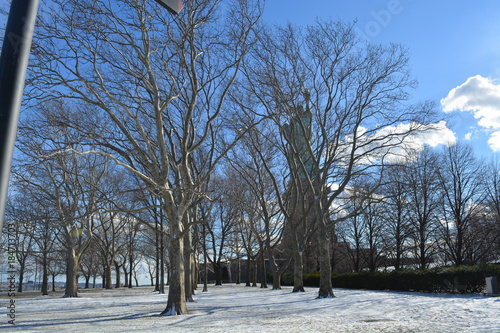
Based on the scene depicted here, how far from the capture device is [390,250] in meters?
39.2

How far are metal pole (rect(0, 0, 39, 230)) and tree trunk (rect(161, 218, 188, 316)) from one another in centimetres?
1226

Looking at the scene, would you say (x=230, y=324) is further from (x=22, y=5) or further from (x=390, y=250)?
(x=390, y=250)

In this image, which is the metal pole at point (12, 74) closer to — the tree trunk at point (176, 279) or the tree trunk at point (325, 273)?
the tree trunk at point (176, 279)

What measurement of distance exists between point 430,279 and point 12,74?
23.9 m

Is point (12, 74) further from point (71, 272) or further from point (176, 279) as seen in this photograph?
point (71, 272)

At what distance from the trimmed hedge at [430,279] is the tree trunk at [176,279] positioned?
14361 millimetres

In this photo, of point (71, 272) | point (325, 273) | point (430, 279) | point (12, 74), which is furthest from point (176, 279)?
point (71, 272)

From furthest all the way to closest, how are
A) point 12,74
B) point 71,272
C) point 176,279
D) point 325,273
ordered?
point 71,272 < point 325,273 < point 176,279 < point 12,74

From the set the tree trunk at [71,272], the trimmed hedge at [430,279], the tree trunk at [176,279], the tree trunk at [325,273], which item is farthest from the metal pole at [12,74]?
the tree trunk at [71,272]

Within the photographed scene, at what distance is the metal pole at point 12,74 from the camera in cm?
208

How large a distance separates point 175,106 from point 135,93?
319 cm

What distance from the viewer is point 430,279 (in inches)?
867

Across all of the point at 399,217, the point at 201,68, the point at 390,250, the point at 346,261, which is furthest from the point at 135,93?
the point at 346,261

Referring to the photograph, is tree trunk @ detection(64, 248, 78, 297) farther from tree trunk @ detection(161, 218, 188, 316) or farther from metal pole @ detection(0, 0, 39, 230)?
metal pole @ detection(0, 0, 39, 230)
